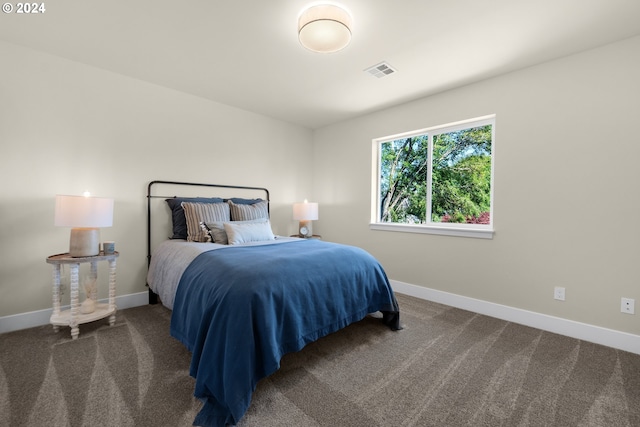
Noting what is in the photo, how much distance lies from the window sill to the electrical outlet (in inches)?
39.6

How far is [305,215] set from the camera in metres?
3.99

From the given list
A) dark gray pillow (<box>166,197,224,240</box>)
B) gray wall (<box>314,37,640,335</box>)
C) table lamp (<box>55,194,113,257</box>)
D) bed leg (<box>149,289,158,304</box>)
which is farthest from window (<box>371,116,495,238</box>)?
table lamp (<box>55,194,113,257</box>)

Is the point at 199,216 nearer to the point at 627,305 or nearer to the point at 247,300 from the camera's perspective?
the point at 247,300

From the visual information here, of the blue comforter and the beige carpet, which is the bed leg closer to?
the beige carpet

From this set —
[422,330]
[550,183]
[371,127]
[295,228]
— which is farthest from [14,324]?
[550,183]

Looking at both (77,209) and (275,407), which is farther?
(77,209)

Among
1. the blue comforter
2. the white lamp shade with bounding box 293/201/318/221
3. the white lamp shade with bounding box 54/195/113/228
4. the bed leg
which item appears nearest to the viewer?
the blue comforter

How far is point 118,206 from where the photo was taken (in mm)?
2857

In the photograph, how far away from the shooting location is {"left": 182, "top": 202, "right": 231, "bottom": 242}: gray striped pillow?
9.35 ft

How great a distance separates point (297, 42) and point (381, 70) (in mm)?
887

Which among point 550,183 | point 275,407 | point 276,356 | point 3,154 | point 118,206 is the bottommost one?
point 275,407

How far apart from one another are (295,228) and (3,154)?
3227 millimetres

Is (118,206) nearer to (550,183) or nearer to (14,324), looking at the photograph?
(14,324)

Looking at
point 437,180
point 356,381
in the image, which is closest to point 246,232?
point 356,381
